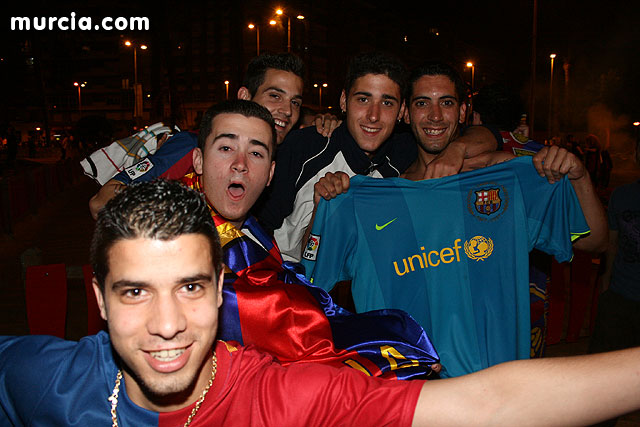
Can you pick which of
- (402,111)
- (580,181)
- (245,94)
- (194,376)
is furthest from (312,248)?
(245,94)

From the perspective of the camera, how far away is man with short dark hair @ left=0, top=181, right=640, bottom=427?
62.4 inches

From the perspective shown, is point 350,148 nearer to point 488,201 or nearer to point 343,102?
point 343,102

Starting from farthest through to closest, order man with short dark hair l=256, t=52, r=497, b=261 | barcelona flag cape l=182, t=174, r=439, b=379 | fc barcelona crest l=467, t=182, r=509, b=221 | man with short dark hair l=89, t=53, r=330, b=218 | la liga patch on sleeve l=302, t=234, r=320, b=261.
Answer: man with short dark hair l=89, t=53, r=330, b=218, man with short dark hair l=256, t=52, r=497, b=261, la liga patch on sleeve l=302, t=234, r=320, b=261, fc barcelona crest l=467, t=182, r=509, b=221, barcelona flag cape l=182, t=174, r=439, b=379

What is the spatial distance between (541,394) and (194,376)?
1186mm

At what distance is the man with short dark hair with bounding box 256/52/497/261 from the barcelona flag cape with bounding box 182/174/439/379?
120 centimetres

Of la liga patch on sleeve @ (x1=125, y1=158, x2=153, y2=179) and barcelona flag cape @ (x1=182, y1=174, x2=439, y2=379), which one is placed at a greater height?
la liga patch on sleeve @ (x1=125, y1=158, x2=153, y2=179)

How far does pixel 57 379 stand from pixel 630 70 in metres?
47.9

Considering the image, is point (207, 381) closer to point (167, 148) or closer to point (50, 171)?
point (167, 148)

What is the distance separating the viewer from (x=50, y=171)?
17891 millimetres

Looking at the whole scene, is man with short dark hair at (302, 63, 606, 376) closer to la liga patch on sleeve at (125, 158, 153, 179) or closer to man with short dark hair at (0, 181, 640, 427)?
la liga patch on sleeve at (125, 158, 153, 179)

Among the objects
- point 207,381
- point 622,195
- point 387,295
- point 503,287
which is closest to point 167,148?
point 387,295

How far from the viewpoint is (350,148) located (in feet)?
12.8

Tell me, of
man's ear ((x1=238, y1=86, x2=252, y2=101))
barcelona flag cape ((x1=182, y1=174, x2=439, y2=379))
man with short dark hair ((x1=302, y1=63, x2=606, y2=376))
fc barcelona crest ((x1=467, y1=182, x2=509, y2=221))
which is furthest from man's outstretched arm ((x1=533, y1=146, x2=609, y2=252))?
man's ear ((x1=238, y1=86, x2=252, y2=101))

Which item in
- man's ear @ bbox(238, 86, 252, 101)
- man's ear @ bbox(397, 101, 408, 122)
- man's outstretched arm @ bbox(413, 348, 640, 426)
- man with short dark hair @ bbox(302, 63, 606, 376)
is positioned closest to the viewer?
man's outstretched arm @ bbox(413, 348, 640, 426)
